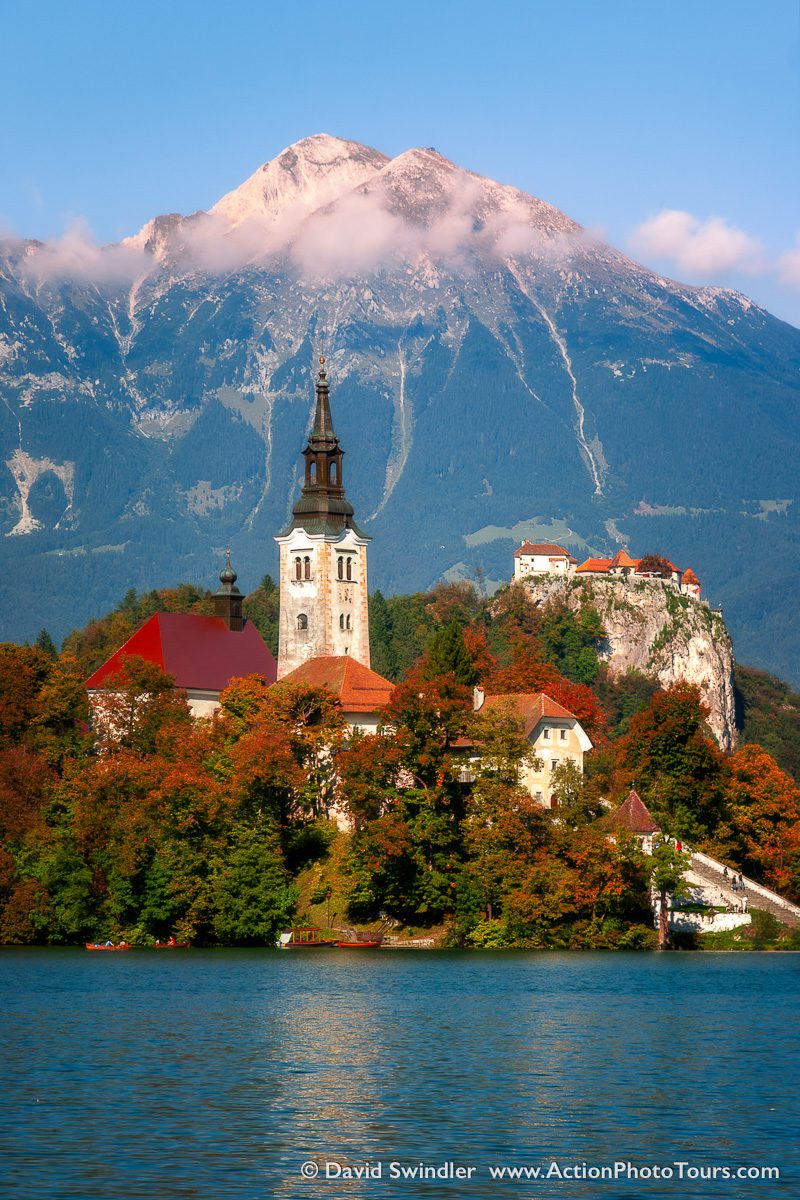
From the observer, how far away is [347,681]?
352 feet

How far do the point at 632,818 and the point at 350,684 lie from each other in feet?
68.8

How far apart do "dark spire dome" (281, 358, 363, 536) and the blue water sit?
50.8 m

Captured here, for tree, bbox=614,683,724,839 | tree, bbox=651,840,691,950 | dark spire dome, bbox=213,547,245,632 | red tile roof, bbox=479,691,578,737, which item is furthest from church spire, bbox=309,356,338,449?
tree, bbox=651,840,691,950

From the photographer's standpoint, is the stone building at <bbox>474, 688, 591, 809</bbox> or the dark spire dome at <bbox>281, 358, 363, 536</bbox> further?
the dark spire dome at <bbox>281, 358, 363, 536</bbox>

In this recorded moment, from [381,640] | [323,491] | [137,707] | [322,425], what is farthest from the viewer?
[381,640]

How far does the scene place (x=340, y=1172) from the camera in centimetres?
3466

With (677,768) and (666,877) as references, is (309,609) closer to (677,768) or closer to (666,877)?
(677,768)

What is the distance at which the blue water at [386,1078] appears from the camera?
34.7m

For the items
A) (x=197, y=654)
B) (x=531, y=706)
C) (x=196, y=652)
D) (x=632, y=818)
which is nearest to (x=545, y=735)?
(x=531, y=706)

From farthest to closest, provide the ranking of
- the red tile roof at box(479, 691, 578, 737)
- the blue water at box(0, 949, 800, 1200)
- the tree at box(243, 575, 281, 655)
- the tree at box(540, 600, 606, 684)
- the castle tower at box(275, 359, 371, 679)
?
the tree at box(540, 600, 606, 684), the tree at box(243, 575, 281, 655), the castle tower at box(275, 359, 371, 679), the red tile roof at box(479, 691, 578, 737), the blue water at box(0, 949, 800, 1200)

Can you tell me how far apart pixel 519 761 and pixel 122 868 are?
60.9 ft

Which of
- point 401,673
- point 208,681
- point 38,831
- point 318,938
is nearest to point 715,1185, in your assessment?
point 318,938

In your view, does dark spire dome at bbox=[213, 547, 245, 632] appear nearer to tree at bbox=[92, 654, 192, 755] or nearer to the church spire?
the church spire

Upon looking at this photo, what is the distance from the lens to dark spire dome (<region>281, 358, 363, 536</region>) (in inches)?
4818
